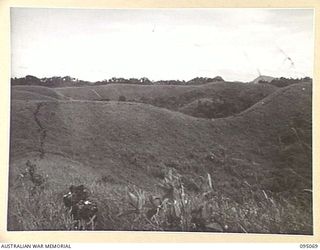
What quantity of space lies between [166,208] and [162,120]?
127mm

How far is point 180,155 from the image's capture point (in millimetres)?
710

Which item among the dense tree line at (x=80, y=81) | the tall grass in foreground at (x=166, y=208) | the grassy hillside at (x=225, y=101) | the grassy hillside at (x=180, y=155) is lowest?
the tall grass in foreground at (x=166, y=208)

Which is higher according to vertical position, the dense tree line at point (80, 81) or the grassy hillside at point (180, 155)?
the dense tree line at point (80, 81)

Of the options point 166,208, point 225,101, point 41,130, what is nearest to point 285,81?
point 225,101

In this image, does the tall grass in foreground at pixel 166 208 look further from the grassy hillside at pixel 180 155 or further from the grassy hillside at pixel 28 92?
the grassy hillside at pixel 28 92

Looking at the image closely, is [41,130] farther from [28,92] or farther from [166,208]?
[166,208]

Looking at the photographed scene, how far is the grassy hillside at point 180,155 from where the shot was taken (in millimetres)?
700

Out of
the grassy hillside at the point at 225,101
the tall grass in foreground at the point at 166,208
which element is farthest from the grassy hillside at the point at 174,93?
the tall grass in foreground at the point at 166,208

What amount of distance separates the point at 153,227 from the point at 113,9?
0.32 m

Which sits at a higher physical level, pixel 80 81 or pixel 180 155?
pixel 80 81

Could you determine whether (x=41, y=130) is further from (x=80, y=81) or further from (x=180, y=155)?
(x=180, y=155)

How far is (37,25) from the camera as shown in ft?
2.37

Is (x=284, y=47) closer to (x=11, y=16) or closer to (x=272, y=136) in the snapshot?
(x=272, y=136)

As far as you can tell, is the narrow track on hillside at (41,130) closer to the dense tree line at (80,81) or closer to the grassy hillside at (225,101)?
the dense tree line at (80,81)
